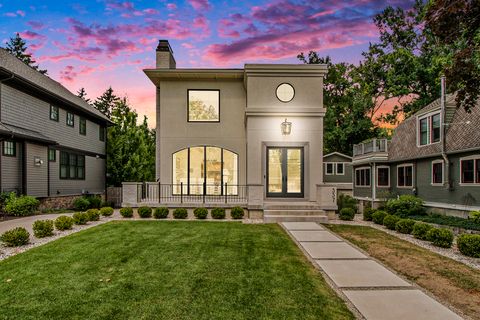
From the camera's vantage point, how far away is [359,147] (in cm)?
2250

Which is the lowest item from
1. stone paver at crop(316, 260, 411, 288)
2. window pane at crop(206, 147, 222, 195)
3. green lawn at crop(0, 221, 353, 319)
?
stone paver at crop(316, 260, 411, 288)

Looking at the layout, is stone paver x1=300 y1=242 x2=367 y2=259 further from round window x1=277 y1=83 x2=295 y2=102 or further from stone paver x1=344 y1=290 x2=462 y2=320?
round window x1=277 y1=83 x2=295 y2=102

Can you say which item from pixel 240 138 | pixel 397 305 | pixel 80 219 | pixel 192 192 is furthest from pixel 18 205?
pixel 397 305

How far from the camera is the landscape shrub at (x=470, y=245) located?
6961 mm

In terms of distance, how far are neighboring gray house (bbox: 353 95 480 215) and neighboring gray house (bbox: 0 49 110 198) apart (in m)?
16.6

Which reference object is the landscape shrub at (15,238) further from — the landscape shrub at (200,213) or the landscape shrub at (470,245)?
the landscape shrub at (470,245)

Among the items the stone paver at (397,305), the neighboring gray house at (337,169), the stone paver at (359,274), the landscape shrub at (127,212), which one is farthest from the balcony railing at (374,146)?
the stone paver at (397,305)

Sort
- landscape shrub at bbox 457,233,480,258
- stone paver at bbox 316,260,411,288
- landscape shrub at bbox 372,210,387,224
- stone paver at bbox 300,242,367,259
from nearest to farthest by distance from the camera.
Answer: stone paver at bbox 316,260,411,288 → stone paver at bbox 300,242,367,259 → landscape shrub at bbox 457,233,480,258 → landscape shrub at bbox 372,210,387,224

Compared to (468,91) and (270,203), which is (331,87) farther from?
(468,91)

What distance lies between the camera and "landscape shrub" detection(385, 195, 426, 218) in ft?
47.2

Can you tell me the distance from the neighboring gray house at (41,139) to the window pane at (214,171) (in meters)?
7.69

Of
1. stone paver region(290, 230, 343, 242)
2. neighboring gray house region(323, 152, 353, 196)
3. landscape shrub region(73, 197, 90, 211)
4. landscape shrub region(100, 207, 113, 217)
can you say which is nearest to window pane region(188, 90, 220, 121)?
landscape shrub region(100, 207, 113, 217)

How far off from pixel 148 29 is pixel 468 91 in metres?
14.3

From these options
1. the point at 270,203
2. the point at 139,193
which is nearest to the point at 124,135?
the point at 139,193
